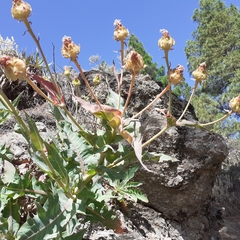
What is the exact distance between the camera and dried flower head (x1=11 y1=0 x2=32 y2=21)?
107cm

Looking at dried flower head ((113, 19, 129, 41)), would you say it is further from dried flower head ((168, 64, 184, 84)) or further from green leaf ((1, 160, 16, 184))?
green leaf ((1, 160, 16, 184))

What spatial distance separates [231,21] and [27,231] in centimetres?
1426

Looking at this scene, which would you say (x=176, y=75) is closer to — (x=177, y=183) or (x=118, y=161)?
(x=118, y=161)

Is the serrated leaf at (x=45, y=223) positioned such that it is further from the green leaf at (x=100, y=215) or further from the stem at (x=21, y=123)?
the green leaf at (x=100, y=215)

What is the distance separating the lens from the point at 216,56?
44.1ft

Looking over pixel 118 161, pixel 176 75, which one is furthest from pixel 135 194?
pixel 176 75

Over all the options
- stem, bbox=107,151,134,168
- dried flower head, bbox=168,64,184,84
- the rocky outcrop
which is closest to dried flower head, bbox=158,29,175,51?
dried flower head, bbox=168,64,184,84

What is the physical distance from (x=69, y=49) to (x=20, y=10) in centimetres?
21

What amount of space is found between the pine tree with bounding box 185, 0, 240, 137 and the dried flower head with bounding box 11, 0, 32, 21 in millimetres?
10529

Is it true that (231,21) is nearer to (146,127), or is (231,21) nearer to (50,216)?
(146,127)

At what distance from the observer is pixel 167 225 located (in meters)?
2.04

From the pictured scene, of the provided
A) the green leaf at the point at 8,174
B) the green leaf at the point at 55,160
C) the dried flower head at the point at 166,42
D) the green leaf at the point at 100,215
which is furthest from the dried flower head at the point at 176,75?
the green leaf at the point at 8,174

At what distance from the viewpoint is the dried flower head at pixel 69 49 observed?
46.1 inches

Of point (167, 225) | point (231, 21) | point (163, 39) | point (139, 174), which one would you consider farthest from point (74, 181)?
point (231, 21)
